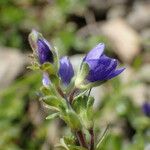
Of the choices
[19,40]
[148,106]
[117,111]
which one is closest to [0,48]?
[19,40]

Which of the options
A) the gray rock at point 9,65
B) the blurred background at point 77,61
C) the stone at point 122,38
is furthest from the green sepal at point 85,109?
the stone at point 122,38

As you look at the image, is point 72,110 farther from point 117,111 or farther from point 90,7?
point 90,7

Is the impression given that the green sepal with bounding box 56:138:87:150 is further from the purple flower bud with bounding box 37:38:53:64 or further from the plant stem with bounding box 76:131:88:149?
the purple flower bud with bounding box 37:38:53:64

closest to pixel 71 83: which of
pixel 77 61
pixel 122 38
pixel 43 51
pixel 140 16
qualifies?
pixel 43 51

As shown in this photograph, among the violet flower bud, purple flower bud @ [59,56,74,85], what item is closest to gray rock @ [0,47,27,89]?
purple flower bud @ [59,56,74,85]

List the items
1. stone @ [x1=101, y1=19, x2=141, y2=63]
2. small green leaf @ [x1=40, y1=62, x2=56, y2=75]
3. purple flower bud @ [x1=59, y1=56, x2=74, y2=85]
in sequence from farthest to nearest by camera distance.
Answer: stone @ [x1=101, y1=19, x2=141, y2=63]
purple flower bud @ [x1=59, y1=56, x2=74, y2=85]
small green leaf @ [x1=40, y1=62, x2=56, y2=75]

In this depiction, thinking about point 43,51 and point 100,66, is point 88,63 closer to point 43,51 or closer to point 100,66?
point 100,66

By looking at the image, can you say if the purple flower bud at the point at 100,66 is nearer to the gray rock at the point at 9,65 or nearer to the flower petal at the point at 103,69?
the flower petal at the point at 103,69
